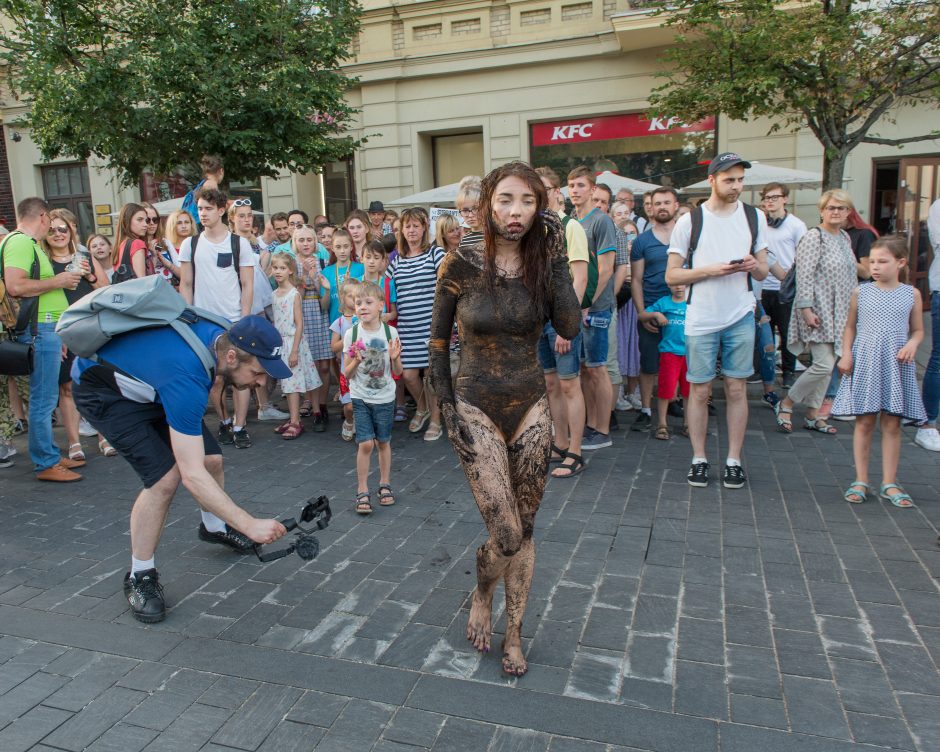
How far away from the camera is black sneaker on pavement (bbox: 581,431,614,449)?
6367 mm

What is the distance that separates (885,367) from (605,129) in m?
11.2

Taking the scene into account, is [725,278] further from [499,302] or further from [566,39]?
[566,39]

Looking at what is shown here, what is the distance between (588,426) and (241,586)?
353 centimetres

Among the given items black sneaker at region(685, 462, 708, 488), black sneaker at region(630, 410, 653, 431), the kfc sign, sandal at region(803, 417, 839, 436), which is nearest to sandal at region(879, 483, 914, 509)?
black sneaker at region(685, 462, 708, 488)

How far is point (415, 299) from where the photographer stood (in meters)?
6.91

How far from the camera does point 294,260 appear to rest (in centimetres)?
737

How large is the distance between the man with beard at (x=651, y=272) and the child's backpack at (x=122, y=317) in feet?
14.3

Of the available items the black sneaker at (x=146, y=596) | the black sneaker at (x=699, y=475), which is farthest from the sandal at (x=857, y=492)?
the black sneaker at (x=146, y=596)

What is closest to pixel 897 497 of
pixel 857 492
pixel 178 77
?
pixel 857 492

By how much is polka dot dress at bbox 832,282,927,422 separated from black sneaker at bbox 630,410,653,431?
2.07 m

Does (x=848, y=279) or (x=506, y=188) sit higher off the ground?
(x=506, y=188)

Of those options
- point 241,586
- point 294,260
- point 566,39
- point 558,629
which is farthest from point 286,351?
point 566,39

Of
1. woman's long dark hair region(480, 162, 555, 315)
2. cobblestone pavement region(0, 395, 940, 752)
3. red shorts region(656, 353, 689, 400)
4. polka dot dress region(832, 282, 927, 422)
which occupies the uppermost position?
woman's long dark hair region(480, 162, 555, 315)

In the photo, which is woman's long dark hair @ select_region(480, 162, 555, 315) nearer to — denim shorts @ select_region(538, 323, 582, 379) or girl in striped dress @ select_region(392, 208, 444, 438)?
denim shorts @ select_region(538, 323, 582, 379)
